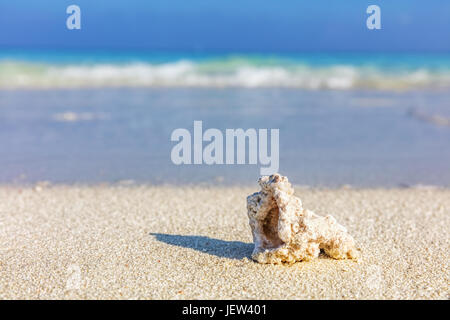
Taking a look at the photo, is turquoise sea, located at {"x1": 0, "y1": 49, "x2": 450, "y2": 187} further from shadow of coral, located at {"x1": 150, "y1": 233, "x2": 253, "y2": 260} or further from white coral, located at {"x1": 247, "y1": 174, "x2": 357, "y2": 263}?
white coral, located at {"x1": 247, "y1": 174, "x2": 357, "y2": 263}

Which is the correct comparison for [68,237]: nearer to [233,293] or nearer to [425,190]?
[233,293]

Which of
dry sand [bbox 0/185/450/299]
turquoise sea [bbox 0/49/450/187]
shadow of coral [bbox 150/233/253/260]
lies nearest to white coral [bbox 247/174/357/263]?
dry sand [bbox 0/185/450/299]

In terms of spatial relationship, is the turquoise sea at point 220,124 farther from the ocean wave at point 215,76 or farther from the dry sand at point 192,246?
the dry sand at point 192,246

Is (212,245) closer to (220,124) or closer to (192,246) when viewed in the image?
(192,246)

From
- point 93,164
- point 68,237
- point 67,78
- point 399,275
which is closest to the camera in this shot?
point 399,275

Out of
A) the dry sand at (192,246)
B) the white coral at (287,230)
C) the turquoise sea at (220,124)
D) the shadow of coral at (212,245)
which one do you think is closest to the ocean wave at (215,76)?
the turquoise sea at (220,124)

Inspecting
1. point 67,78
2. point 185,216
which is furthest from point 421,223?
point 67,78
